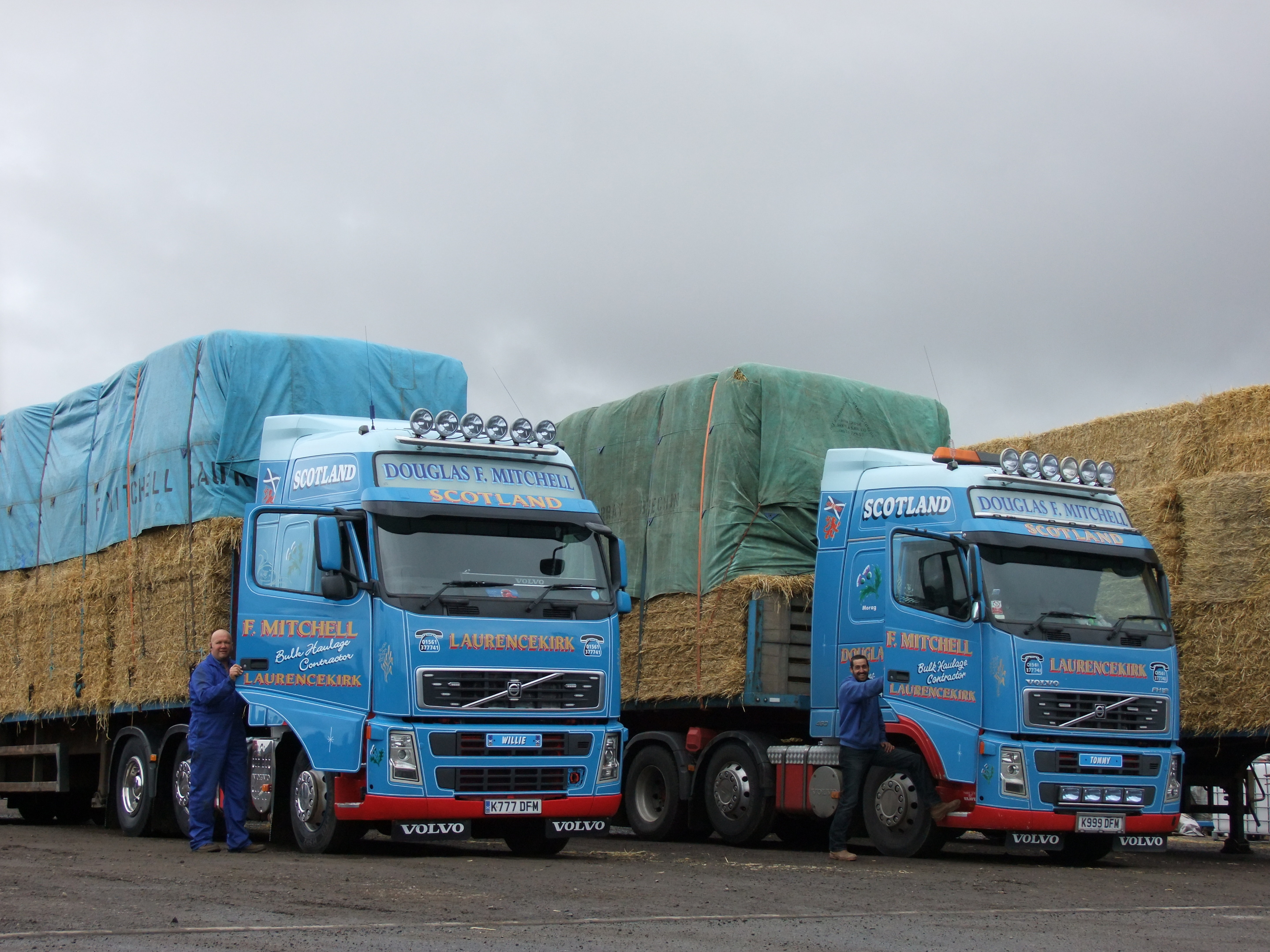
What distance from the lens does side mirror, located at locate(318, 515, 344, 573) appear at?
12.8m

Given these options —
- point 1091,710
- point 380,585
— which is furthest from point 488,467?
point 1091,710

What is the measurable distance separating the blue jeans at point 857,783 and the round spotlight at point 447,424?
4.39 metres

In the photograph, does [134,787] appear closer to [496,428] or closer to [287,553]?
[287,553]

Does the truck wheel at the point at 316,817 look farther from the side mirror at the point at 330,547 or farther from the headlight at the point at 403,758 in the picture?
the side mirror at the point at 330,547

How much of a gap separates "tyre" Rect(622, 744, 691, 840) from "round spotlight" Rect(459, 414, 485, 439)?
470cm

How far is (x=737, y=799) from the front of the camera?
51.9ft

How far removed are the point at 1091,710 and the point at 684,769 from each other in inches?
170

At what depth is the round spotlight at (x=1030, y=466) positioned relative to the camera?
1462cm

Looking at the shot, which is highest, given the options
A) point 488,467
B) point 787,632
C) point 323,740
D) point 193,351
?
point 193,351

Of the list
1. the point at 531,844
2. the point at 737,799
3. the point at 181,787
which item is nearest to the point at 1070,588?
the point at 737,799

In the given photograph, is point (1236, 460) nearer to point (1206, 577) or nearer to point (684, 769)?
point (1206, 577)

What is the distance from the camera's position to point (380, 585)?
1268cm

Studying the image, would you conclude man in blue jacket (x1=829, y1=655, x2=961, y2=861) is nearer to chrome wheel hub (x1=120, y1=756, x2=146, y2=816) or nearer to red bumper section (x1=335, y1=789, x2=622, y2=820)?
red bumper section (x1=335, y1=789, x2=622, y2=820)

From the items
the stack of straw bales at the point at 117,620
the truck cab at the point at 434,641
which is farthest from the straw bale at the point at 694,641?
the stack of straw bales at the point at 117,620
